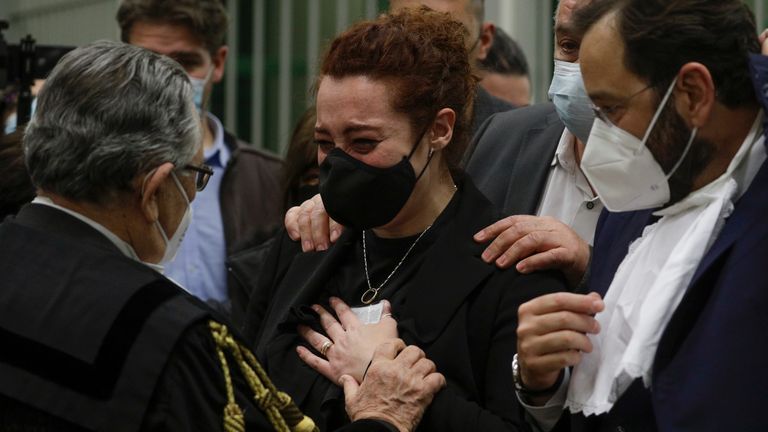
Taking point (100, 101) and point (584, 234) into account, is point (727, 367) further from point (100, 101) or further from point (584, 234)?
point (100, 101)

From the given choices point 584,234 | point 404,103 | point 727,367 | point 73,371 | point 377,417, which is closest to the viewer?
point 727,367

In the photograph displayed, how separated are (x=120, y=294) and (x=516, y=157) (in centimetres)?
143

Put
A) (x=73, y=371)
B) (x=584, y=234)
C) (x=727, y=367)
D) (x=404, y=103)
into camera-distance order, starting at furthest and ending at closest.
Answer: (x=584, y=234) < (x=404, y=103) < (x=73, y=371) < (x=727, y=367)

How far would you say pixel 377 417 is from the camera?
289cm

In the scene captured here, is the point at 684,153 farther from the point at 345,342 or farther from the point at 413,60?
the point at 345,342

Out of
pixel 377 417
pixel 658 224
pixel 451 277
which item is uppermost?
pixel 658 224

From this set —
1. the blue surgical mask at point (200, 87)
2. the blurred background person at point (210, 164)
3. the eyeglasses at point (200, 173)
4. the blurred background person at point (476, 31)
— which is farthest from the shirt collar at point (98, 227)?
the blue surgical mask at point (200, 87)

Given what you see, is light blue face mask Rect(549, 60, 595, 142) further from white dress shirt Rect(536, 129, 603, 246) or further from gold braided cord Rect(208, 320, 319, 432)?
gold braided cord Rect(208, 320, 319, 432)

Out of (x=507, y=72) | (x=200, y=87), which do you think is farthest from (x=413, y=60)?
(x=507, y=72)

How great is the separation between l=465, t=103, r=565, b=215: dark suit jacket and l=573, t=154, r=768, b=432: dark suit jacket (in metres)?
1.10

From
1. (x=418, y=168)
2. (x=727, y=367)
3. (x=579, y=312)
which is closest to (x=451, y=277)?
(x=418, y=168)

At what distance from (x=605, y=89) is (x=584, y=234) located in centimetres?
93

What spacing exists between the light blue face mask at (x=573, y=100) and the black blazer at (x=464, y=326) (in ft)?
0.99

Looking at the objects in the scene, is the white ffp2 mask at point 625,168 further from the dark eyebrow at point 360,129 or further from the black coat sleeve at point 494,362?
the dark eyebrow at point 360,129
